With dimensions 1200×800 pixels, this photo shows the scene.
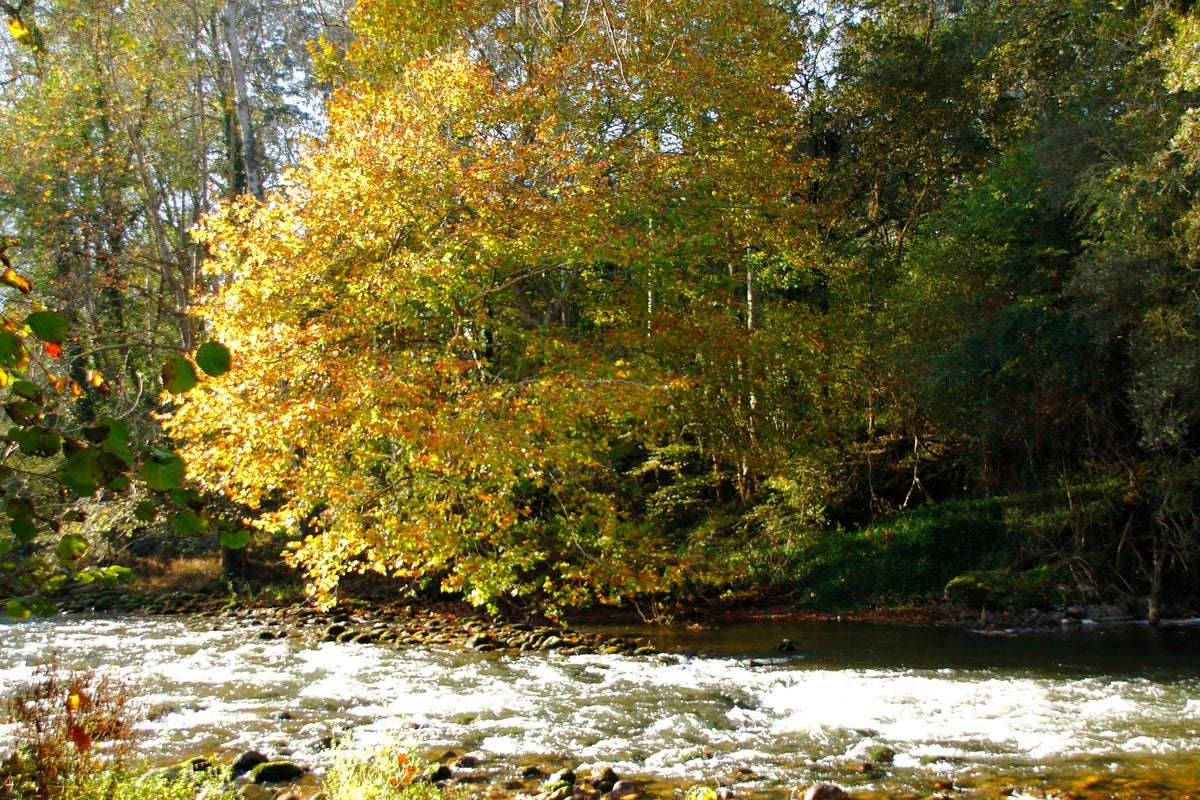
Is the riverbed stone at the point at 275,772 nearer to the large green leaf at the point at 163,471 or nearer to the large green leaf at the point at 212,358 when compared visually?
the large green leaf at the point at 163,471

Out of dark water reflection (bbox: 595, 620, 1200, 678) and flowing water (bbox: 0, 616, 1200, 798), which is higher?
flowing water (bbox: 0, 616, 1200, 798)

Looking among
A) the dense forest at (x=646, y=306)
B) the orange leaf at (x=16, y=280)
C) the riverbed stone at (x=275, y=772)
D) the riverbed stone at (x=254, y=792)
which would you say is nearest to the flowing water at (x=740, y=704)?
the riverbed stone at (x=275, y=772)

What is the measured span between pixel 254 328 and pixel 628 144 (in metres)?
6.54

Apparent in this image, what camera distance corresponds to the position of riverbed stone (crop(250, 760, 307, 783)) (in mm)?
7137

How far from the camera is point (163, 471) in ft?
6.89

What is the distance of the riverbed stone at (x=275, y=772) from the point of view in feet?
23.4

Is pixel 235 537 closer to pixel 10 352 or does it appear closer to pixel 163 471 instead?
pixel 163 471

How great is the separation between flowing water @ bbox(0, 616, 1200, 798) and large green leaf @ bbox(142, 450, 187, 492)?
5.68 metres

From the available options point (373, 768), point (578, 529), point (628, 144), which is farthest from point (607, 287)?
point (373, 768)

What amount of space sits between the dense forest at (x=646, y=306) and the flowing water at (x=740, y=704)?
1.21m

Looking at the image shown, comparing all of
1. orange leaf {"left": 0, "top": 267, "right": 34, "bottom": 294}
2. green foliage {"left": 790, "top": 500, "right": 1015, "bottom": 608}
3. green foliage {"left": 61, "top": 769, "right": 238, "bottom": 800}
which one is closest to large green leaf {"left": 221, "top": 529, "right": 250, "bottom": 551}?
orange leaf {"left": 0, "top": 267, "right": 34, "bottom": 294}

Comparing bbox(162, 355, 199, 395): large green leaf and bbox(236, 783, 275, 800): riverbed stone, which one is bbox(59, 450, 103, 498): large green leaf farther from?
bbox(236, 783, 275, 800): riverbed stone

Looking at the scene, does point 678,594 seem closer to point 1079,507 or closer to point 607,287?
point 607,287

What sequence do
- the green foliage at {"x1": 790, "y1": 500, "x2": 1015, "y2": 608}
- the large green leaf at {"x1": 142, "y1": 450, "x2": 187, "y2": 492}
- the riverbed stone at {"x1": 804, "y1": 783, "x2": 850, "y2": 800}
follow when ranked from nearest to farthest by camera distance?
1. the large green leaf at {"x1": 142, "y1": 450, "x2": 187, "y2": 492}
2. the riverbed stone at {"x1": 804, "y1": 783, "x2": 850, "y2": 800}
3. the green foliage at {"x1": 790, "y1": 500, "x2": 1015, "y2": 608}
